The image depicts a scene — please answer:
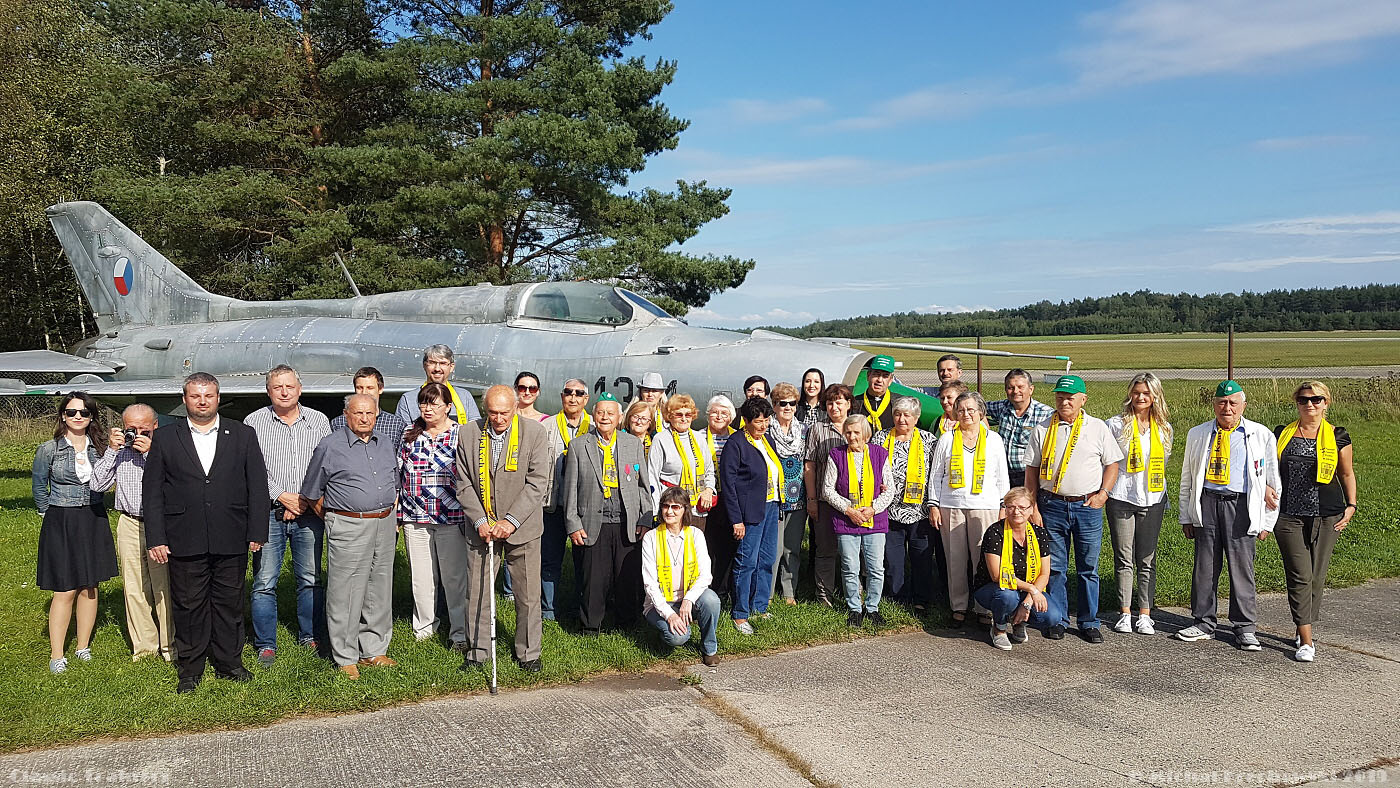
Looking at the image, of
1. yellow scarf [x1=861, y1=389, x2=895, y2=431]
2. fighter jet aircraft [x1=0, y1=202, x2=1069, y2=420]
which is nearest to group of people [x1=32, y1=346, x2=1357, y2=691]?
yellow scarf [x1=861, y1=389, x2=895, y2=431]

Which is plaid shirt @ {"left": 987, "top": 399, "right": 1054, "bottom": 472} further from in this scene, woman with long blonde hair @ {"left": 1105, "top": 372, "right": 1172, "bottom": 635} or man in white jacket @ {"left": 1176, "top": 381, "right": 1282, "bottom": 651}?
man in white jacket @ {"left": 1176, "top": 381, "right": 1282, "bottom": 651}

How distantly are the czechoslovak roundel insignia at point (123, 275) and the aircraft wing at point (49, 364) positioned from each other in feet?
4.87

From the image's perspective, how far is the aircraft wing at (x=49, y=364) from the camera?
42.5 ft

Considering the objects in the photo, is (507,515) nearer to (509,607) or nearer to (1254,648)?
(509,607)

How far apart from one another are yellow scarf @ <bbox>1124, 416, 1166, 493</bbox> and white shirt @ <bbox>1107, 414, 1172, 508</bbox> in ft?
0.05

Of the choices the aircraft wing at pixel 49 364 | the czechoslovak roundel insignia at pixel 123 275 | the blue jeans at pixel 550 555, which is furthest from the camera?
the czechoslovak roundel insignia at pixel 123 275

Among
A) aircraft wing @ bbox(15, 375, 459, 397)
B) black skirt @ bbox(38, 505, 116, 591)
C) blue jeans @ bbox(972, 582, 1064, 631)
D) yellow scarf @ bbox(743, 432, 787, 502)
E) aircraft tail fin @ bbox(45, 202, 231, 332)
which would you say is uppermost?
aircraft tail fin @ bbox(45, 202, 231, 332)

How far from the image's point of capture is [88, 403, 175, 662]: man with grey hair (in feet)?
19.2

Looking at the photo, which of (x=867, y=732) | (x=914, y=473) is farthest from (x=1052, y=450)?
(x=867, y=732)

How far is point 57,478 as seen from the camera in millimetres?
5789

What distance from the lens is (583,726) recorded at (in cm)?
483

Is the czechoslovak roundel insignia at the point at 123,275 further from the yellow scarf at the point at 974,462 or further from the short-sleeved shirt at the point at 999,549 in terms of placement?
the short-sleeved shirt at the point at 999,549

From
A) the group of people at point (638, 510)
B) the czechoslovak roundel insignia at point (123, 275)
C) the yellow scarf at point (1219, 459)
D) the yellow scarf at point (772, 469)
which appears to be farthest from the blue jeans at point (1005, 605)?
the czechoslovak roundel insignia at point (123, 275)

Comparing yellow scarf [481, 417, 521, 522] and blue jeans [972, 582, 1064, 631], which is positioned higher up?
yellow scarf [481, 417, 521, 522]
